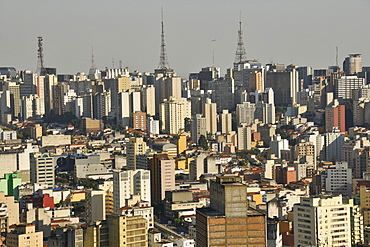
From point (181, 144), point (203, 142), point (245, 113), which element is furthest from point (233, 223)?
point (245, 113)

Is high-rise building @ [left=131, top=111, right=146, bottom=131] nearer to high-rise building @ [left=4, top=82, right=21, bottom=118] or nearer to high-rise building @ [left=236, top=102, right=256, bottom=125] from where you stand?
high-rise building @ [left=236, top=102, right=256, bottom=125]

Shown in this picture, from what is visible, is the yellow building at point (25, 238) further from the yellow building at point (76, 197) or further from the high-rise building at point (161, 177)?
the high-rise building at point (161, 177)

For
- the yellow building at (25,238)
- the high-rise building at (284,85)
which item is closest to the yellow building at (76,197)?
the yellow building at (25,238)

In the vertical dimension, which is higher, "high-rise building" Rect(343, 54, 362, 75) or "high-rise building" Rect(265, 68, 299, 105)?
"high-rise building" Rect(343, 54, 362, 75)

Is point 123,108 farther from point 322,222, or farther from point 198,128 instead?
point 322,222

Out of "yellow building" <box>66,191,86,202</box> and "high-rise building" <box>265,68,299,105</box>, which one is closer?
"yellow building" <box>66,191,86,202</box>

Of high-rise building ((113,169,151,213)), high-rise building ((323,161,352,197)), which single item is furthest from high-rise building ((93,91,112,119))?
high-rise building ((113,169,151,213))

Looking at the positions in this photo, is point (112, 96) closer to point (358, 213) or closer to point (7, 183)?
point (7, 183)
